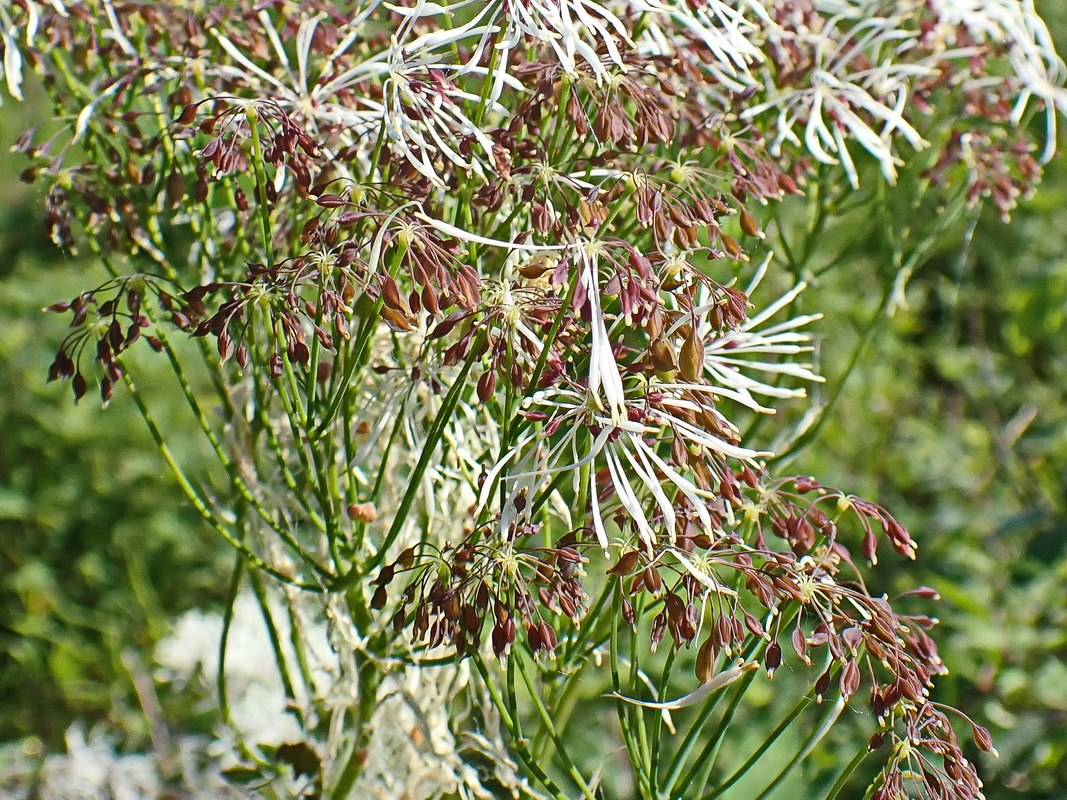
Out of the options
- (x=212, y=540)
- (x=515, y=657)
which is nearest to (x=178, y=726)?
(x=212, y=540)

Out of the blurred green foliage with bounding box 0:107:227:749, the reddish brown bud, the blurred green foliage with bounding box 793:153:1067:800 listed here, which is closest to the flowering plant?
the reddish brown bud

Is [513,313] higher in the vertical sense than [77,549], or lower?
higher

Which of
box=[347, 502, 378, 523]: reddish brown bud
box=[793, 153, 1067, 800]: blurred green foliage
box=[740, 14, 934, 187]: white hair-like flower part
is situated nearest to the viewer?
box=[347, 502, 378, 523]: reddish brown bud

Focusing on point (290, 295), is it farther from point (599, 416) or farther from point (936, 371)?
point (936, 371)

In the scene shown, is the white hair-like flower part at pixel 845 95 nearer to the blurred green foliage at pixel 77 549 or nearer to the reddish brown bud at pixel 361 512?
the reddish brown bud at pixel 361 512

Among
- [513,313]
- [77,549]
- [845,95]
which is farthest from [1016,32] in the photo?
[77,549]

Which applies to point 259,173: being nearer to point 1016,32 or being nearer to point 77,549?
point 1016,32

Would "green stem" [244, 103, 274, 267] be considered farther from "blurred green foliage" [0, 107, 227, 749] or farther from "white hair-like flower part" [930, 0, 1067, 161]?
"blurred green foliage" [0, 107, 227, 749]

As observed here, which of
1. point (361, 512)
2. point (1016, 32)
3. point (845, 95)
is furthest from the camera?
point (1016, 32)

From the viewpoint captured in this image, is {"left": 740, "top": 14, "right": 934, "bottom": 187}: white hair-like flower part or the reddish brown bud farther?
{"left": 740, "top": 14, "right": 934, "bottom": 187}: white hair-like flower part
